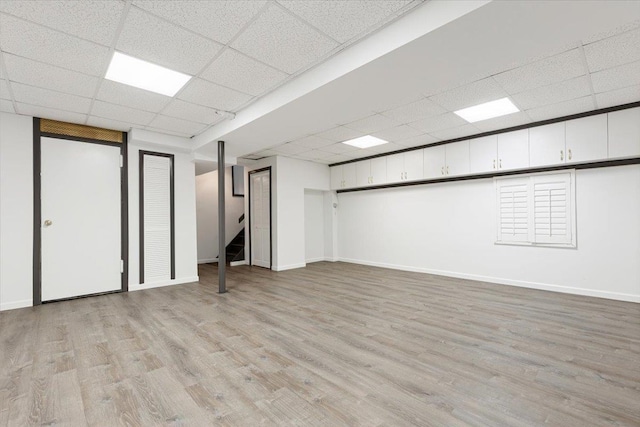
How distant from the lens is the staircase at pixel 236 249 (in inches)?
314

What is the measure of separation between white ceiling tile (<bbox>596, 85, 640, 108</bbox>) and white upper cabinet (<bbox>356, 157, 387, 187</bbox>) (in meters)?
3.67

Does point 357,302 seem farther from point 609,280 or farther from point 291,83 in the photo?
point 609,280

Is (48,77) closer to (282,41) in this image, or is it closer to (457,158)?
(282,41)

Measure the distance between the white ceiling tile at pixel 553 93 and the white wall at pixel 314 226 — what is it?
5.28 meters

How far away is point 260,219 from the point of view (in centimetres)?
748

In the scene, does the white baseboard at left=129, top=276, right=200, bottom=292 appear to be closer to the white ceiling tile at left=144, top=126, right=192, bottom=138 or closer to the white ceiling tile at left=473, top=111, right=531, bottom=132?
the white ceiling tile at left=144, top=126, right=192, bottom=138

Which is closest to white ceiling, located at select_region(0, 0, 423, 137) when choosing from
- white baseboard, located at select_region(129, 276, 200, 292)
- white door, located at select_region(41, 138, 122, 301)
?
white door, located at select_region(41, 138, 122, 301)

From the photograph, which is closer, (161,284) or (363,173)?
(161,284)

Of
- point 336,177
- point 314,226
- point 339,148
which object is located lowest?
point 314,226

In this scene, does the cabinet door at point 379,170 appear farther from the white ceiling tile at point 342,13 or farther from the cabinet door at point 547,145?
the white ceiling tile at point 342,13

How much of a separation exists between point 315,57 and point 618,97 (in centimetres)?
389

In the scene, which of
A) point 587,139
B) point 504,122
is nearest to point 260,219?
point 504,122

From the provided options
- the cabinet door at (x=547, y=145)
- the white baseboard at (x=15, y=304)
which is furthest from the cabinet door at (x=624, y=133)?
the white baseboard at (x=15, y=304)

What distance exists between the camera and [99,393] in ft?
6.63
